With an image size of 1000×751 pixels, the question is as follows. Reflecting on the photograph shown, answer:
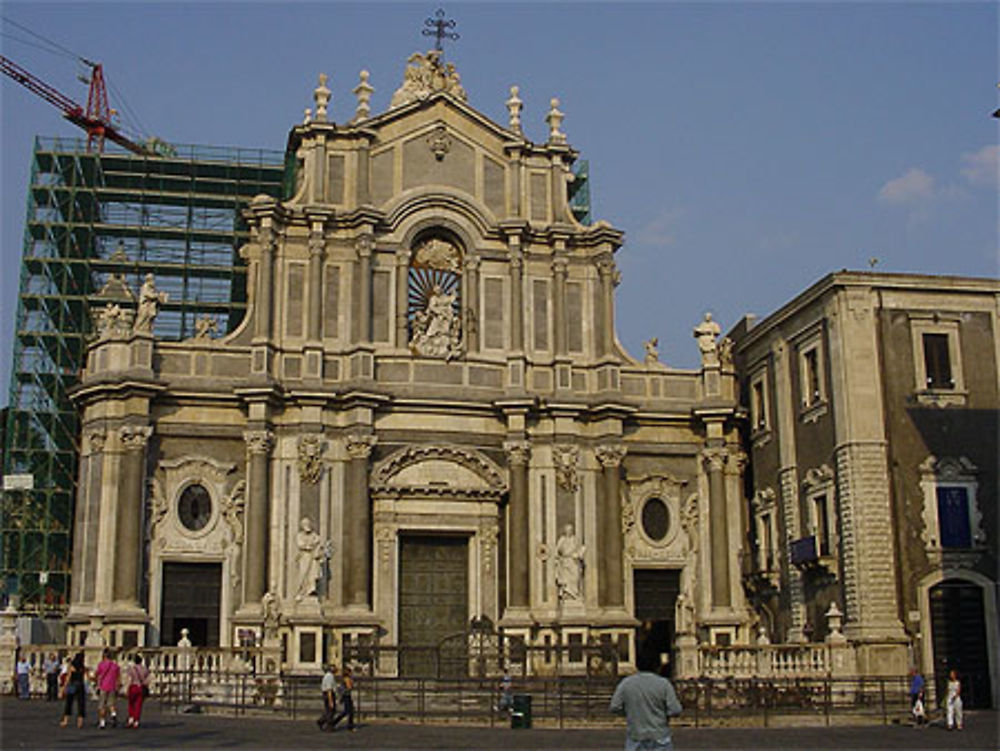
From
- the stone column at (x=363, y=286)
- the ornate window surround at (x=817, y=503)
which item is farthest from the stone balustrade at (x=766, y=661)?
the stone column at (x=363, y=286)

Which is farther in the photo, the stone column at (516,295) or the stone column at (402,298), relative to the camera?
the stone column at (516,295)

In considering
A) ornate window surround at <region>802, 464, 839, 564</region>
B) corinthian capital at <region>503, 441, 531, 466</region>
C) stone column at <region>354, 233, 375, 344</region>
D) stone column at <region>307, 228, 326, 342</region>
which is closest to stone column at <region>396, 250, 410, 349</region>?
stone column at <region>354, 233, 375, 344</region>

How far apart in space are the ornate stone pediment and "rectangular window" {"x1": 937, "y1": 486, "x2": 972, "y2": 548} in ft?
36.7

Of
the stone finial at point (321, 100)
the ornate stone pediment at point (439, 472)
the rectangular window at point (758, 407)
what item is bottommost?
the ornate stone pediment at point (439, 472)

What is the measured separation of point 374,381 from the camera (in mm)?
34312

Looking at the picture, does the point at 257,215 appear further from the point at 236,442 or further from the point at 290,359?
the point at 236,442

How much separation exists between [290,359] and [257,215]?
3.97 metres

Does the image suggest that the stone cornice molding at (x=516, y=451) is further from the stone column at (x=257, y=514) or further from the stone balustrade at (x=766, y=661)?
the stone balustrade at (x=766, y=661)

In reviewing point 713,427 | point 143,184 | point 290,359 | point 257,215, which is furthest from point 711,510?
point 143,184

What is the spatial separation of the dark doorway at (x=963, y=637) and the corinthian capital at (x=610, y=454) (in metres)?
9.18

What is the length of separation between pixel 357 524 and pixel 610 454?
7.10m

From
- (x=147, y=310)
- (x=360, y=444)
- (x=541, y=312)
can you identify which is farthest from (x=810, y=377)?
(x=147, y=310)

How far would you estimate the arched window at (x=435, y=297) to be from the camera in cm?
3556

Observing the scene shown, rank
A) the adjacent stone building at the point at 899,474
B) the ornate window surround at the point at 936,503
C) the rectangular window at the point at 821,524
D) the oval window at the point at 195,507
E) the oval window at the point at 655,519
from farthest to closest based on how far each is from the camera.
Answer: the oval window at the point at 655,519, the oval window at the point at 195,507, the rectangular window at the point at 821,524, the ornate window surround at the point at 936,503, the adjacent stone building at the point at 899,474
